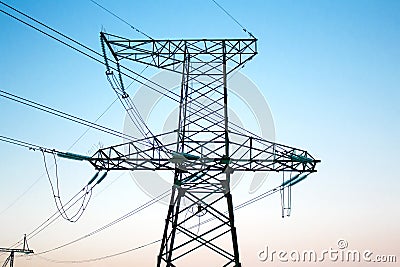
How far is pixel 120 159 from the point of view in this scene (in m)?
16.5

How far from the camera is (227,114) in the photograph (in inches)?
769

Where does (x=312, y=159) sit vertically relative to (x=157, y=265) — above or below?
above

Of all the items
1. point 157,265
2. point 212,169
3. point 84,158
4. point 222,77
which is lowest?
point 157,265

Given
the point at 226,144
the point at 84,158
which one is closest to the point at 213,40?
the point at 226,144

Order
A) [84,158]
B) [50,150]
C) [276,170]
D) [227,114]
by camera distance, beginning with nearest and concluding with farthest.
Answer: [50,150] < [84,158] < [276,170] < [227,114]

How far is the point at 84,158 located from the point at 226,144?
4868 mm

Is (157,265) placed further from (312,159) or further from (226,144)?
(312,159)

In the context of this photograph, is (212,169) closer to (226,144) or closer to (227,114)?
(226,144)

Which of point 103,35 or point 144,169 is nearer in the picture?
point 144,169

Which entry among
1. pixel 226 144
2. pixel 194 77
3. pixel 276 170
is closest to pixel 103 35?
pixel 194 77

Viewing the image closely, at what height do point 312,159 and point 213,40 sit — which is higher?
point 213,40

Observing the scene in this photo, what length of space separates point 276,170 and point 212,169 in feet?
6.77

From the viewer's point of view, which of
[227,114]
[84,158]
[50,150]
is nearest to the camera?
[50,150]

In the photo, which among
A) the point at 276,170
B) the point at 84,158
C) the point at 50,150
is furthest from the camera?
the point at 276,170
